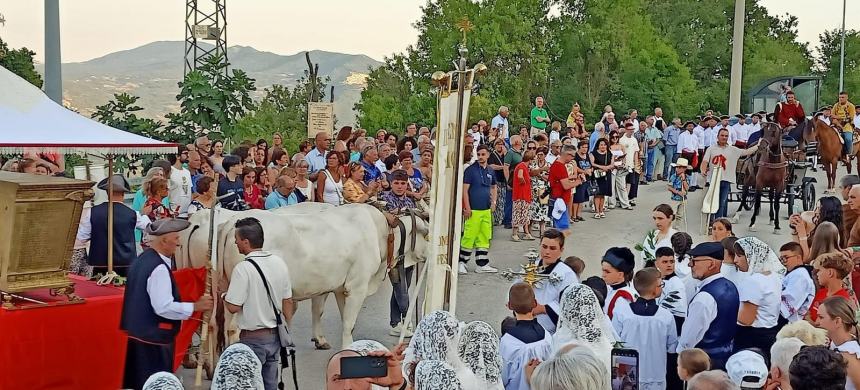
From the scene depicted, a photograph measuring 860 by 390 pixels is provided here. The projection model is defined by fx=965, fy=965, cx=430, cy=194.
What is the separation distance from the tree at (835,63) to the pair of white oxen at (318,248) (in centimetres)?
6136

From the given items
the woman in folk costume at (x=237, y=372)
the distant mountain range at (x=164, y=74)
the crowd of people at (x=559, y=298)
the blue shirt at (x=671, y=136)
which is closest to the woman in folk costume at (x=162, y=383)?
the crowd of people at (x=559, y=298)

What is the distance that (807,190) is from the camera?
66.0 ft

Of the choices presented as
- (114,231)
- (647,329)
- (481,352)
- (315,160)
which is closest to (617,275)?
(647,329)

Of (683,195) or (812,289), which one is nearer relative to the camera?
(812,289)

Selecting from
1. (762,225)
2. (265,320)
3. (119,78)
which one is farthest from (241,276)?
(119,78)

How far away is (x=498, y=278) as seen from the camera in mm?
15250

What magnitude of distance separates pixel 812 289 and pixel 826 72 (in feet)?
231

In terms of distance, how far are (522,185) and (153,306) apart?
419 inches

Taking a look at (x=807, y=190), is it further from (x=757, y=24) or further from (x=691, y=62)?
(x=757, y=24)

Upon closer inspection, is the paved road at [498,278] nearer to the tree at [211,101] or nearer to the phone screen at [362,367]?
the tree at [211,101]

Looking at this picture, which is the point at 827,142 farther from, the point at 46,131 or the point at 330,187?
the point at 46,131

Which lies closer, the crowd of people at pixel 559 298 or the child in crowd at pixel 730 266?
the crowd of people at pixel 559 298

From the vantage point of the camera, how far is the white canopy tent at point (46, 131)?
8.11 m

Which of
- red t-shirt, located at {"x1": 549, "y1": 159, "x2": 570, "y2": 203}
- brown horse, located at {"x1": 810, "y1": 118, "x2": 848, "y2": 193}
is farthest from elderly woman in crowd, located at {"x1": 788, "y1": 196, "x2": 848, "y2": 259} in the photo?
brown horse, located at {"x1": 810, "y1": 118, "x2": 848, "y2": 193}
